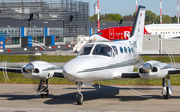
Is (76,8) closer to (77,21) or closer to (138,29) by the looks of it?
(77,21)

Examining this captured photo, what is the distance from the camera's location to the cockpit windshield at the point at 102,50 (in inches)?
450

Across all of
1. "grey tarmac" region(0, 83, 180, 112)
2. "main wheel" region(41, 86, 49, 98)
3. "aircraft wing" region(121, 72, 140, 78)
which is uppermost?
"aircraft wing" region(121, 72, 140, 78)

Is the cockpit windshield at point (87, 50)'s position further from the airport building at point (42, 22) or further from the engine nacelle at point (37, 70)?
the airport building at point (42, 22)

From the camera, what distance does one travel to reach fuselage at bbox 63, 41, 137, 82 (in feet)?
33.1

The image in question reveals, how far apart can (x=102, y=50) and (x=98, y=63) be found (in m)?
1.01

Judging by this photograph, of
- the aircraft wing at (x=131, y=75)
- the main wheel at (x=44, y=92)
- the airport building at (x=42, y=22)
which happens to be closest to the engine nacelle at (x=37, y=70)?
the main wheel at (x=44, y=92)

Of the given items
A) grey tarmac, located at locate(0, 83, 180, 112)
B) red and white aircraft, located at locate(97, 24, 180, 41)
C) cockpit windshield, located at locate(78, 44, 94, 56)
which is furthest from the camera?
red and white aircraft, located at locate(97, 24, 180, 41)

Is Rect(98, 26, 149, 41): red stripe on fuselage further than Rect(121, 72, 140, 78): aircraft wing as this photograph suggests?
Yes

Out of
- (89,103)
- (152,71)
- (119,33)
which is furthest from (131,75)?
(119,33)

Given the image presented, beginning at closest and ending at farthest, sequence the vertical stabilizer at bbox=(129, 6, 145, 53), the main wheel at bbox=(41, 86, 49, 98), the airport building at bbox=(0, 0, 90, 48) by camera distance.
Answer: the main wheel at bbox=(41, 86, 49, 98) → the vertical stabilizer at bbox=(129, 6, 145, 53) → the airport building at bbox=(0, 0, 90, 48)

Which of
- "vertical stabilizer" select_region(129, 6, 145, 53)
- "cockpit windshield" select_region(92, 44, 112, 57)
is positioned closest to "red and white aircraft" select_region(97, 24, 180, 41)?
"vertical stabilizer" select_region(129, 6, 145, 53)

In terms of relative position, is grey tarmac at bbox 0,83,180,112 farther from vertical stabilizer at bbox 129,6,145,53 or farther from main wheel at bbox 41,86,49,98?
vertical stabilizer at bbox 129,6,145,53

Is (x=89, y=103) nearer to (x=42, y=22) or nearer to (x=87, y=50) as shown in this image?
(x=87, y=50)

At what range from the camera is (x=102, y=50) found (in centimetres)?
1159
